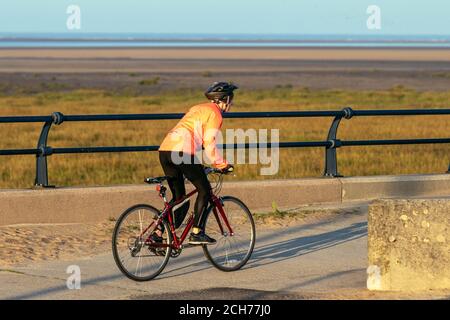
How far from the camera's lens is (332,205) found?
13820 millimetres

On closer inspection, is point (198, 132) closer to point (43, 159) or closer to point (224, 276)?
point (224, 276)

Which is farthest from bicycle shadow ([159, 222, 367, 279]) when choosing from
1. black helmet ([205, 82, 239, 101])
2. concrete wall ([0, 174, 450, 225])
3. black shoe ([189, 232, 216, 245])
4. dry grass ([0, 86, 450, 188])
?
dry grass ([0, 86, 450, 188])

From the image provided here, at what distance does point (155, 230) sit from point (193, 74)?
71.7 m

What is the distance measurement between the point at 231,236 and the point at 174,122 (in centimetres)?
2184

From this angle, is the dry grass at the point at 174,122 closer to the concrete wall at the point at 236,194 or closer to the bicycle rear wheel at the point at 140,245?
the concrete wall at the point at 236,194

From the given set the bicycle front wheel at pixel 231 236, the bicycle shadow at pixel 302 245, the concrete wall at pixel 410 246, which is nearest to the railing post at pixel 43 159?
the bicycle shadow at pixel 302 245

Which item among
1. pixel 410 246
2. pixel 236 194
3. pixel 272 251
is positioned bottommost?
pixel 272 251

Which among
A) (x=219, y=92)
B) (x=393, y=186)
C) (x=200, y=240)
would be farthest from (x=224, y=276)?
(x=393, y=186)

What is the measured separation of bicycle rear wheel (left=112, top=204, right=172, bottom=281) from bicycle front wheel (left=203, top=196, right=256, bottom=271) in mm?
402

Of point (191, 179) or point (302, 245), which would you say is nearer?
point (191, 179)

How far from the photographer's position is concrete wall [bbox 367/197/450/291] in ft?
29.8

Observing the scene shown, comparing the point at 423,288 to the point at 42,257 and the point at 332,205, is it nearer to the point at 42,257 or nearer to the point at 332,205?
the point at 42,257

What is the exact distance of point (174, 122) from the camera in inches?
1264

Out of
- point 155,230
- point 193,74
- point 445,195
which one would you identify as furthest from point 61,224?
point 193,74
